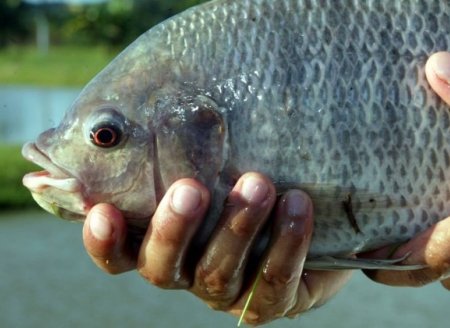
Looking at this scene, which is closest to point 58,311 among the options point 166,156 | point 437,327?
point 437,327

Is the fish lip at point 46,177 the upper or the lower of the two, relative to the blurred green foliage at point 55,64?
upper

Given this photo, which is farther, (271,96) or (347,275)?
(347,275)

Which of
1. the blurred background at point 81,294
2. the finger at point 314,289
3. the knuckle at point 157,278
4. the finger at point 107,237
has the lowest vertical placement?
the blurred background at point 81,294

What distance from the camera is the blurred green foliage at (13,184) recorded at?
12.9 m

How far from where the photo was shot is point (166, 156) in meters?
2.26

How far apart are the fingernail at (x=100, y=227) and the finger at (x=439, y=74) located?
0.97m

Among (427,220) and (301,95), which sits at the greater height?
(301,95)

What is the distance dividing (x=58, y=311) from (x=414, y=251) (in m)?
7.68

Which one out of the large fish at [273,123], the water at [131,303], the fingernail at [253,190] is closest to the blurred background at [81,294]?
the water at [131,303]

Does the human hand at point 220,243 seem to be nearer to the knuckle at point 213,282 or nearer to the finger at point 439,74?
the knuckle at point 213,282

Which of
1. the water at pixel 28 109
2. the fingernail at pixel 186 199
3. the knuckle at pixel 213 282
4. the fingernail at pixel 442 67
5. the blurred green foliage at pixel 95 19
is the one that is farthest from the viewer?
the blurred green foliage at pixel 95 19

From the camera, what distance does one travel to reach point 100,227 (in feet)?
7.37

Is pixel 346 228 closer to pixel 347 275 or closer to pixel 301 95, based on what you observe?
pixel 301 95

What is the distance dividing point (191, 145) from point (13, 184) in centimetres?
1121
